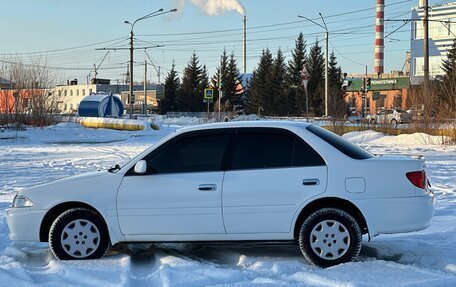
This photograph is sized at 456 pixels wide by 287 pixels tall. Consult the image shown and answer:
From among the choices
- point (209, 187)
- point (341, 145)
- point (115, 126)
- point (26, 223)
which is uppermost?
point (341, 145)

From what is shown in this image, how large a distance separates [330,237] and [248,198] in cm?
94

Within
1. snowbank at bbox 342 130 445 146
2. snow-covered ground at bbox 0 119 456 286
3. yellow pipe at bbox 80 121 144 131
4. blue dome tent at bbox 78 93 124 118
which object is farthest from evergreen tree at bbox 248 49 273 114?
snow-covered ground at bbox 0 119 456 286

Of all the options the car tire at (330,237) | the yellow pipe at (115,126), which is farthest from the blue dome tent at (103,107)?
the car tire at (330,237)

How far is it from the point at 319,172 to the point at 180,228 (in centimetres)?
159

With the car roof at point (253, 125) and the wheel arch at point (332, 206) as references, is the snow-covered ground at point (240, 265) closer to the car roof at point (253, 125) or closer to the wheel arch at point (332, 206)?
the wheel arch at point (332, 206)

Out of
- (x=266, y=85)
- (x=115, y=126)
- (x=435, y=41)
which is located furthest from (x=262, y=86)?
(x=435, y=41)

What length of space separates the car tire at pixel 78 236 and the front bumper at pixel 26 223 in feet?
0.68

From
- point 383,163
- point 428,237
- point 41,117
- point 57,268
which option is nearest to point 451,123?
point 428,237

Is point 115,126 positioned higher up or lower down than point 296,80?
lower down

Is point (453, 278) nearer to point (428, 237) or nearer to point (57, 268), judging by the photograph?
point (428, 237)

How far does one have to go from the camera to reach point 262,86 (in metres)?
70.9

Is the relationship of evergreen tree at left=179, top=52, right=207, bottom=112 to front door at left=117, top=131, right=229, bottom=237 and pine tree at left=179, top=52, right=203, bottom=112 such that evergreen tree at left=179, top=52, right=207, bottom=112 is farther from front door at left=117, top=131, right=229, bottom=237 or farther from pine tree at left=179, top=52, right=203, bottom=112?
front door at left=117, top=131, right=229, bottom=237

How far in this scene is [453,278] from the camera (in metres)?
5.16

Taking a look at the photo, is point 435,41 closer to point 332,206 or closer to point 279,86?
point 279,86
